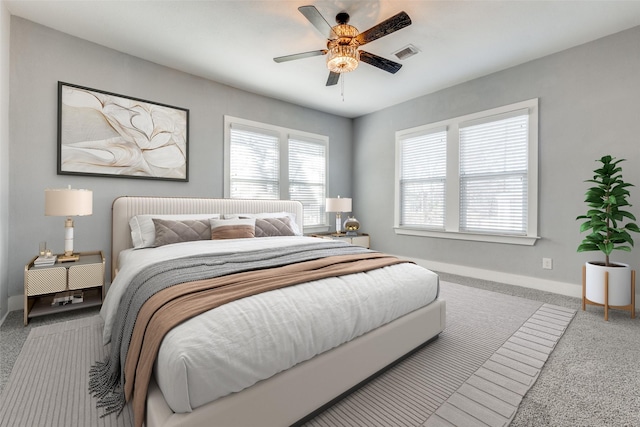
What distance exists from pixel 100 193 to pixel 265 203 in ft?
6.61

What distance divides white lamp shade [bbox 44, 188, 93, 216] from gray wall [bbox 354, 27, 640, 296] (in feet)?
15.1

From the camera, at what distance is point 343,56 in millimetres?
2477

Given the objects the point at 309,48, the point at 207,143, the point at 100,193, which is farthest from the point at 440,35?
the point at 100,193

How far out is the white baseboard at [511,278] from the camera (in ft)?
11.0

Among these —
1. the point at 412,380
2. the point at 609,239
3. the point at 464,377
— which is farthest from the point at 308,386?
the point at 609,239

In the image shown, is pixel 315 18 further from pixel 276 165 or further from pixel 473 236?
pixel 473 236

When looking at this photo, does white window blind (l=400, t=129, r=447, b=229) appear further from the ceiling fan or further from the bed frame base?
the bed frame base

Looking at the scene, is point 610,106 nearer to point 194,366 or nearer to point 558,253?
point 558,253

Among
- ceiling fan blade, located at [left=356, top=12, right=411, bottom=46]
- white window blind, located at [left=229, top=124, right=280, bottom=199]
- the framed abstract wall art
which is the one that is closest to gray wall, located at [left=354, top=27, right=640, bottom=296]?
ceiling fan blade, located at [left=356, top=12, right=411, bottom=46]

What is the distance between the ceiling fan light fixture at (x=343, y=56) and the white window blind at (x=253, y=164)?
2.19 metres

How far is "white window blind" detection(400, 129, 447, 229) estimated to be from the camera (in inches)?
178

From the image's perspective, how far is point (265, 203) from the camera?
4375mm

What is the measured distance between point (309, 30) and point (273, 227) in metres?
2.22

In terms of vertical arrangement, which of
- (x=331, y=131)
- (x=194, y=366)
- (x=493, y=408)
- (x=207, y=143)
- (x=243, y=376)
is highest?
(x=331, y=131)
